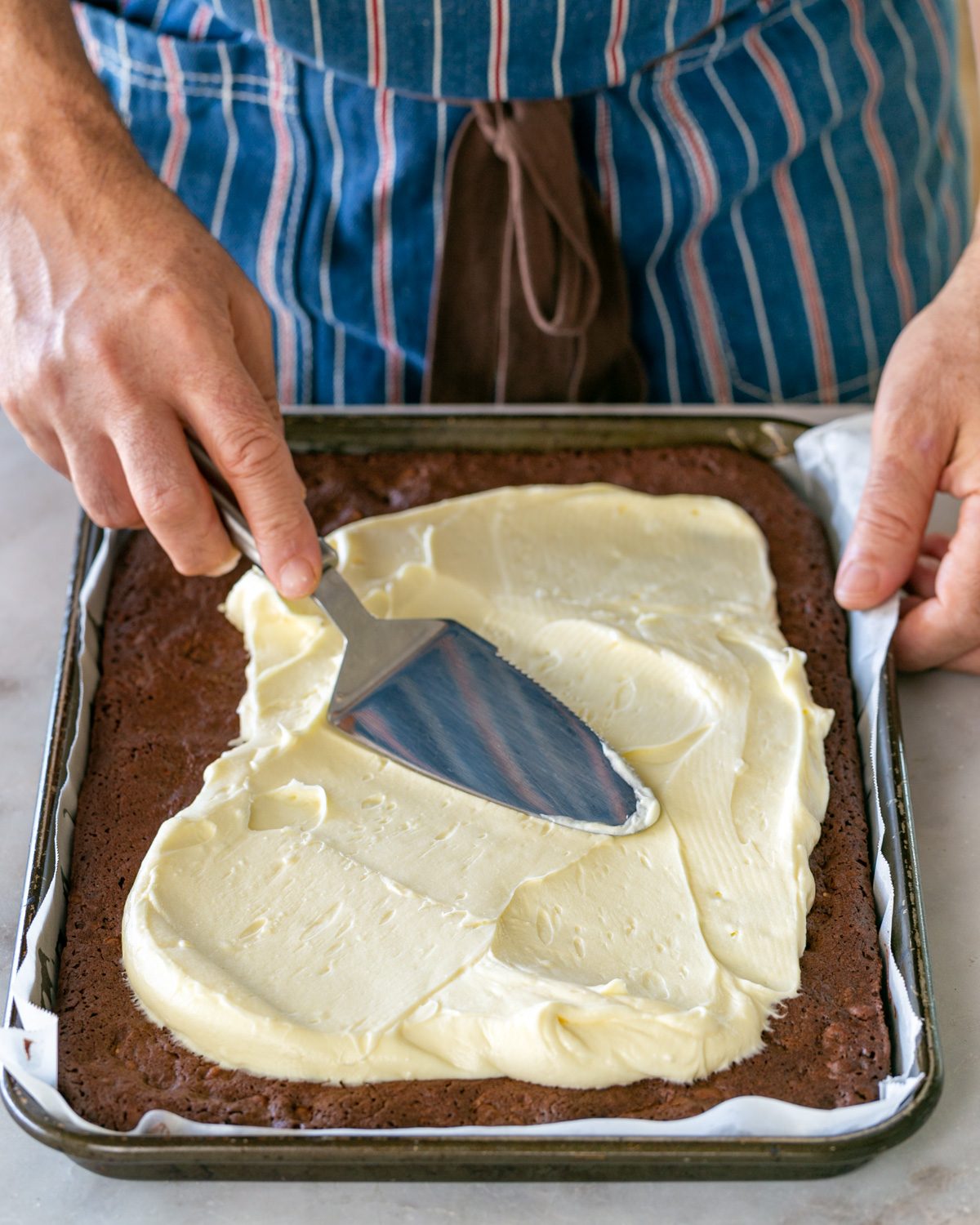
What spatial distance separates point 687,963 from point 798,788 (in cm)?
29

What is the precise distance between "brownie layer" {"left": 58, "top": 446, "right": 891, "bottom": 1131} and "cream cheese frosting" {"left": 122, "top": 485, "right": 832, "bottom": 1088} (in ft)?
0.08

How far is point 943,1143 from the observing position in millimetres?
1317

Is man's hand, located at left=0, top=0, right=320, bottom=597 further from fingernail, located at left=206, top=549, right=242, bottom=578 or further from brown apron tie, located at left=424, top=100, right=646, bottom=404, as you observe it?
brown apron tie, located at left=424, top=100, right=646, bottom=404

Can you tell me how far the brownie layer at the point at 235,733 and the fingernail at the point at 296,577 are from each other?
0.62 feet

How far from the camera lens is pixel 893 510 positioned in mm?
1776

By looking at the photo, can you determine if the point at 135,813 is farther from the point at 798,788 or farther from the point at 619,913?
the point at 798,788

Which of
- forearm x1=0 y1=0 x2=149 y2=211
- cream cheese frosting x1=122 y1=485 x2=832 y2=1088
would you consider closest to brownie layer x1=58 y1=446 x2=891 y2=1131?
cream cheese frosting x1=122 y1=485 x2=832 y2=1088

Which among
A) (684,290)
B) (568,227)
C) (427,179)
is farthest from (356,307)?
(684,290)

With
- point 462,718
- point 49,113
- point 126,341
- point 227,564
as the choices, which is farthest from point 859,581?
point 49,113

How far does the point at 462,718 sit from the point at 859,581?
589mm

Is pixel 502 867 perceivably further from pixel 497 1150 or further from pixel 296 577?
pixel 296 577

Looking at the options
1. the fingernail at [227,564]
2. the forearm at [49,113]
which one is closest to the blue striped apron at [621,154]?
the forearm at [49,113]

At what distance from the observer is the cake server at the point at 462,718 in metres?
1.50

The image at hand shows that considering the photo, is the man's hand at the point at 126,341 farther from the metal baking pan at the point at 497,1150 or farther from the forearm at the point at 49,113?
the metal baking pan at the point at 497,1150
